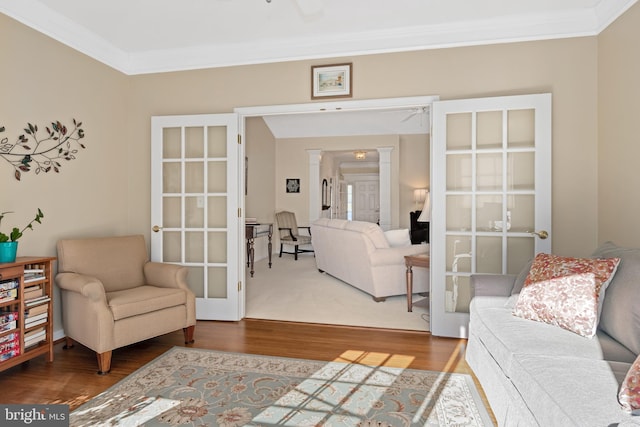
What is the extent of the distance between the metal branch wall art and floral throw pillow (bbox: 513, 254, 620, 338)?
11.8ft

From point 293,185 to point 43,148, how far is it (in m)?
5.86

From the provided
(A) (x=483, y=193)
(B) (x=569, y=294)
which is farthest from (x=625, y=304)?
(A) (x=483, y=193)

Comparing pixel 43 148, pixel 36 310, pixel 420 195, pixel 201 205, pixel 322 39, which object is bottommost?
pixel 36 310

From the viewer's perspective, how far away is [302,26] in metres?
3.35

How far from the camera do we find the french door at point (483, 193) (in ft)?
10.2

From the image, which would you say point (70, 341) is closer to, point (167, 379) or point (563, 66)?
point (167, 379)

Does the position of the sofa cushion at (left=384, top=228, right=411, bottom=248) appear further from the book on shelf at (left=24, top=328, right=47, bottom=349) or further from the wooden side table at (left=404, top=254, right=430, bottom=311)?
the book on shelf at (left=24, top=328, right=47, bottom=349)

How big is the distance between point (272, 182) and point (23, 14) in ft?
19.3

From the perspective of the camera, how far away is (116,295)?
9.50ft

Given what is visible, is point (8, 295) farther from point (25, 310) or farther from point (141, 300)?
point (141, 300)

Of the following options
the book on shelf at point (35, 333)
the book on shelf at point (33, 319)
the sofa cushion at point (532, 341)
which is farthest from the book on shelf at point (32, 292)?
the sofa cushion at point (532, 341)

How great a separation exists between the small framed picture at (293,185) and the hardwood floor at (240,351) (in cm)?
517

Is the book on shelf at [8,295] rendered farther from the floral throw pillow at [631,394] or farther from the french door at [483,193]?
the floral throw pillow at [631,394]

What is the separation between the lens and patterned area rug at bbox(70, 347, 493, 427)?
1.99 m
